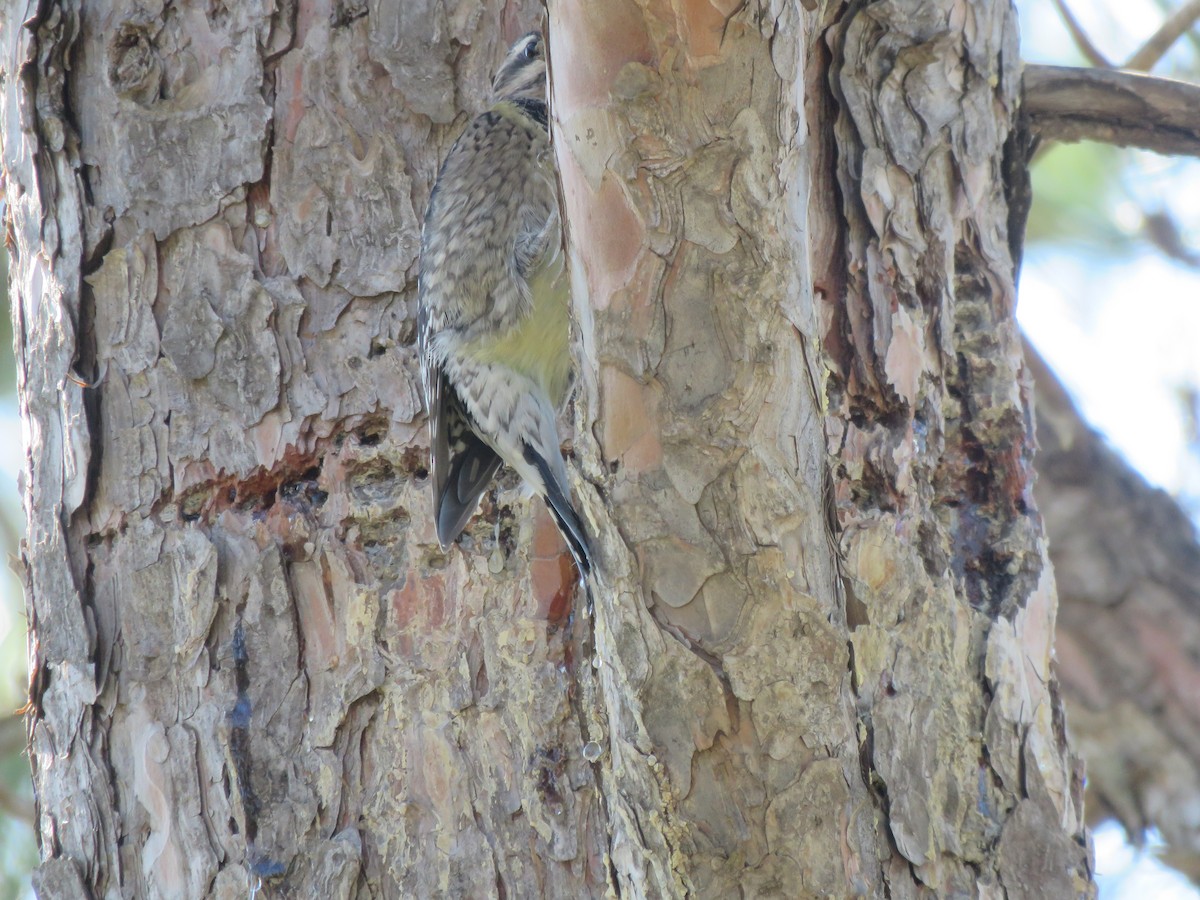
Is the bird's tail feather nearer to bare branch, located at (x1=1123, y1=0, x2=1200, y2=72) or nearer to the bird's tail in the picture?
the bird's tail

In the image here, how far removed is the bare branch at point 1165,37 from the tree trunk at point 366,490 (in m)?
0.98

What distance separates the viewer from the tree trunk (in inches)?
75.4

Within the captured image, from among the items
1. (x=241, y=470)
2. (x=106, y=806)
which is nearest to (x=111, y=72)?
(x=241, y=470)

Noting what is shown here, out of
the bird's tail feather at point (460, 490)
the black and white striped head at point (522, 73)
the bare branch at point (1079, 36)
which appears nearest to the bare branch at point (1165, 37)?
the bare branch at point (1079, 36)

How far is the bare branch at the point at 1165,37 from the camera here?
312 centimetres

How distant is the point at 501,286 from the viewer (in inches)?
99.2

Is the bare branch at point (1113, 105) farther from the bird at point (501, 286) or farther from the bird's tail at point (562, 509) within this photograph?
the bird's tail at point (562, 509)

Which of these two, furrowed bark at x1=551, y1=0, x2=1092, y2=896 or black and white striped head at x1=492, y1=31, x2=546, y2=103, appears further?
black and white striped head at x1=492, y1=31, x2=546, y2=103

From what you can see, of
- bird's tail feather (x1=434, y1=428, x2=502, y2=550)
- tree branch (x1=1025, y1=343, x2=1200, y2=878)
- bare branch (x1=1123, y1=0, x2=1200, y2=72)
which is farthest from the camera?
tree branch (x1=1025, y1=343, x2=1200, y2=878)

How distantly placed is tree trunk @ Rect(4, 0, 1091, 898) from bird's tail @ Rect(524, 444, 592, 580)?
0.05 metres

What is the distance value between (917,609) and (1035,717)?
294mm

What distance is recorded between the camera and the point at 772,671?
1.36 m

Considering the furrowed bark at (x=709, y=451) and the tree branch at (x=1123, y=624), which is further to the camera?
the tree branch at (x=1123, y=624)

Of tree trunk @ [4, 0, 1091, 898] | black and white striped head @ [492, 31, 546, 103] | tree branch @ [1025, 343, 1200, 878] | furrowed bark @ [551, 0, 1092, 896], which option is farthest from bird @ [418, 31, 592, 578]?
tree branch @ [1025, 343, 1200, 878]
